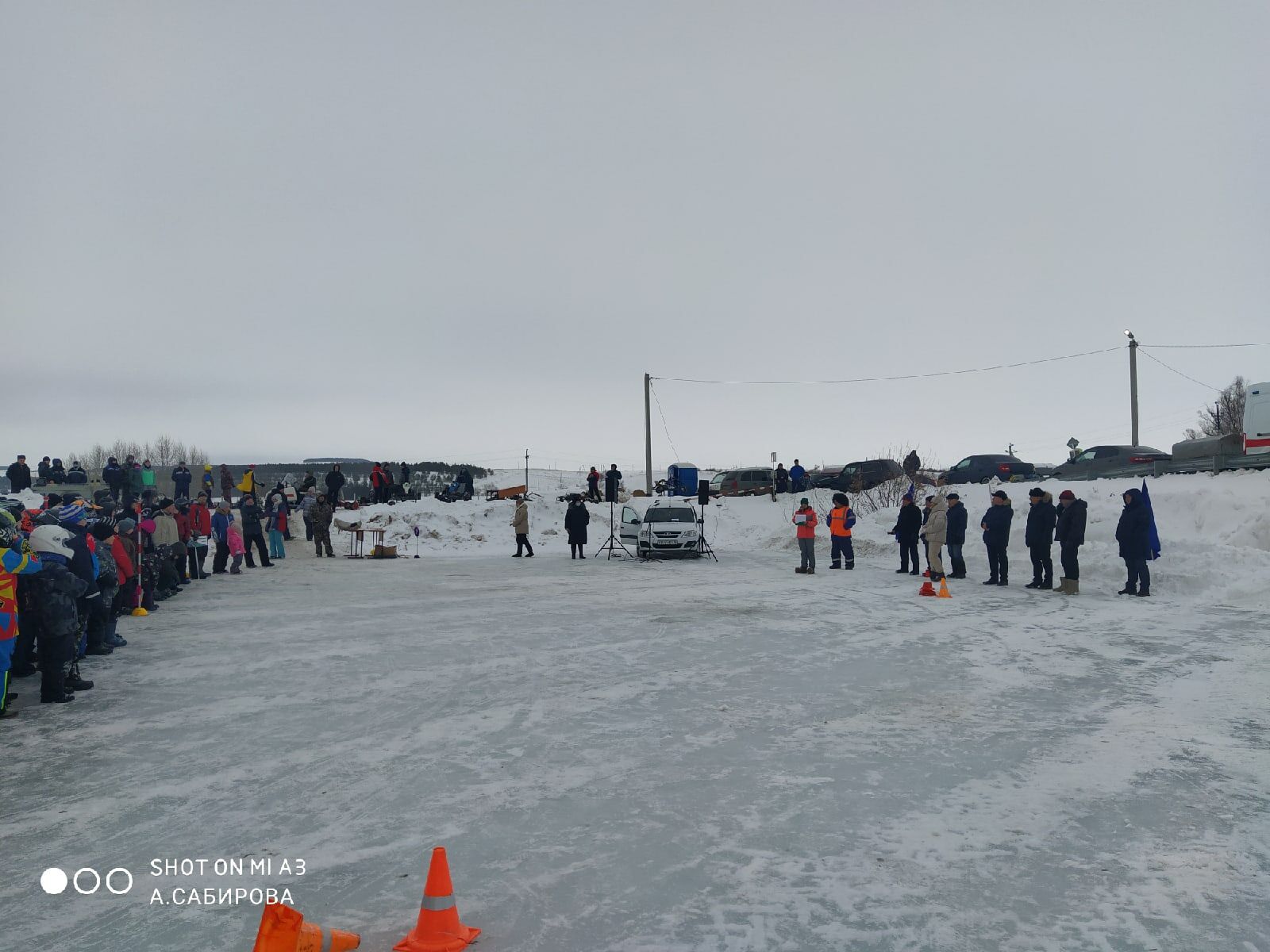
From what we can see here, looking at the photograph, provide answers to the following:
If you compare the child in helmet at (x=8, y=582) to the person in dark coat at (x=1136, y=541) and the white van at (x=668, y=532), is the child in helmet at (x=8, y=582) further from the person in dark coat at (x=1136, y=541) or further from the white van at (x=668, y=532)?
the white van at (x=668, y=532)

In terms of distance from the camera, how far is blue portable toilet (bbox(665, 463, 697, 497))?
43.5m

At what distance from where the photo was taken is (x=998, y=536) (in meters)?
16.2

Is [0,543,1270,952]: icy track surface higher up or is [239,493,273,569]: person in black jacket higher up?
[239,493,273,569]: person in black jacket

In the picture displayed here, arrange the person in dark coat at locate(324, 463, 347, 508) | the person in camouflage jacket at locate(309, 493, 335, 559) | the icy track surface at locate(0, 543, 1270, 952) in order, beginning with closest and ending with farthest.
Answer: the icy track surface at locate(0, 543, 1270, 952), the person in camouflage jacket at locate(309, 493, 335, 559), the person in dark coat at locate(324, 463, 347, 508)

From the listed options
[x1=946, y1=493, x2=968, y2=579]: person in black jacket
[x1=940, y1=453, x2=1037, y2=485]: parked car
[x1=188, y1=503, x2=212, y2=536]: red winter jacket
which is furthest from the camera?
[x1=940, y1=453, x2=1037, y2=485]: parked car

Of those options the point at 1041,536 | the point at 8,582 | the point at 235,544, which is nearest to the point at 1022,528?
the point at 1041,536

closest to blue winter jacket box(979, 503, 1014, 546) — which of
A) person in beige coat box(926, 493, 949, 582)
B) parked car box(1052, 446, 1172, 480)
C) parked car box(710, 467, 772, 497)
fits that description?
person in beige coat box(926, 493, 949, 582)

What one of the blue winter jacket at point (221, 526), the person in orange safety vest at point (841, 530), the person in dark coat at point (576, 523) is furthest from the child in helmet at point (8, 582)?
the person in dark coat at point (576, 523)

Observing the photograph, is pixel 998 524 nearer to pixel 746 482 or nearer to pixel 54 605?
pixel 54 605

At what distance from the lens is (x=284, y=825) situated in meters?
4.68

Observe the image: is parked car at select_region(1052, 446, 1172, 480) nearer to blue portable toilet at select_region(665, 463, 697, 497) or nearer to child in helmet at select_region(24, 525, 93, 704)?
blue portable toilet at select_region(665, 463, 697, 497)

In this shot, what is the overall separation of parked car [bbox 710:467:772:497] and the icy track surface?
101ft

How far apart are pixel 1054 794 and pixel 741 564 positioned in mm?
16653

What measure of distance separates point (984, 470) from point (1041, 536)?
20.4 m
